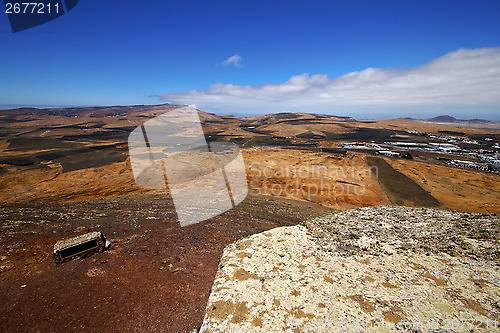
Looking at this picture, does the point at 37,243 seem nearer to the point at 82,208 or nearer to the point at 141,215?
the point at 141,215

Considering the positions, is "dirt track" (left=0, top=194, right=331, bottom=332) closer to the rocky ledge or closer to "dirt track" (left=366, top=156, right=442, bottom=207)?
the rocky ledge

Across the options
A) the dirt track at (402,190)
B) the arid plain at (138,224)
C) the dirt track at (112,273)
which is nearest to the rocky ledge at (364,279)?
the dirt track at (112,273)

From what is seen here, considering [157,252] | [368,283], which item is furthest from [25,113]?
[368,283]

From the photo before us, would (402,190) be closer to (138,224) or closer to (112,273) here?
(138,224)

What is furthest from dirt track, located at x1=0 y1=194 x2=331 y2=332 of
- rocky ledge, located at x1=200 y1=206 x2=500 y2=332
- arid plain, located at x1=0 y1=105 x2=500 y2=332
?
rocky ledge, located at x1=200 y1=206 x2=500 y2=332

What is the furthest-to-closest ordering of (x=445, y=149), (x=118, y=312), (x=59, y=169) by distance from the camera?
(x=445, y=149) < (x=59, y=169) < (x=118, y=312)

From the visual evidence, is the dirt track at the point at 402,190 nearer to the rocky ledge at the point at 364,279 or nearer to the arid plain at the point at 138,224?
the arid plain at the point at 138,224

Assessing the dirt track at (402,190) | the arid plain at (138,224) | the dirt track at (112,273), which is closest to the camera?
the dirt track at (112,273)
